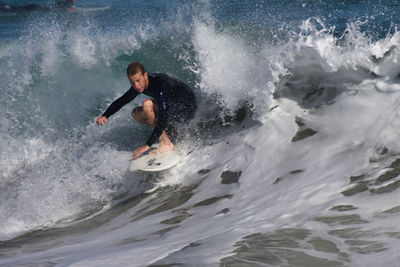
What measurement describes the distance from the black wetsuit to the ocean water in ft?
1.32

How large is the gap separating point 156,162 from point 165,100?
27.0 inches

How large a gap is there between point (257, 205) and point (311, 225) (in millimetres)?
856

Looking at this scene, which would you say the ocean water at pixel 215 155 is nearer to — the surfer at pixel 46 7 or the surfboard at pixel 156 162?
the surfboard at pixel 156 162

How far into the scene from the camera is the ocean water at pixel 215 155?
9.13 feet

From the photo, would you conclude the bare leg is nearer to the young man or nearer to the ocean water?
the young man

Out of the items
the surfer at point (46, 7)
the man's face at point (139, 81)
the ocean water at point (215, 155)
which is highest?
the surfer at point (46, 7)

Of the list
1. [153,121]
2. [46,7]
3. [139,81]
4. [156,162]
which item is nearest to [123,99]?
[153,121]

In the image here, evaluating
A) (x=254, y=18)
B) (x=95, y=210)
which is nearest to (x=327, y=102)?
(x=95, y=210)

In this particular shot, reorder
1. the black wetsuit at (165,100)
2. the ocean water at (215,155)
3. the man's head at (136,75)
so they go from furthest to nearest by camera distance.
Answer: the black wetsuit at (165,100)
the man's head at (136,75)
the ocean water at (215,155)

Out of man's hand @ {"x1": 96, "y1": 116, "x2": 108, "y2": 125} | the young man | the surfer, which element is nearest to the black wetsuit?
the young man

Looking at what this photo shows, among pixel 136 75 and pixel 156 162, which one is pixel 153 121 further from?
pixel 136 75

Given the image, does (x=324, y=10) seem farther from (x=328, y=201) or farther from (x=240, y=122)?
(x=328, y=201)

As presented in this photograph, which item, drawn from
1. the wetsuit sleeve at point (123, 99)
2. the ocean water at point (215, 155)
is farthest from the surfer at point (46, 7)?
the wetsuit sleeve at point (123, 99)

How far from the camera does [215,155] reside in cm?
519
